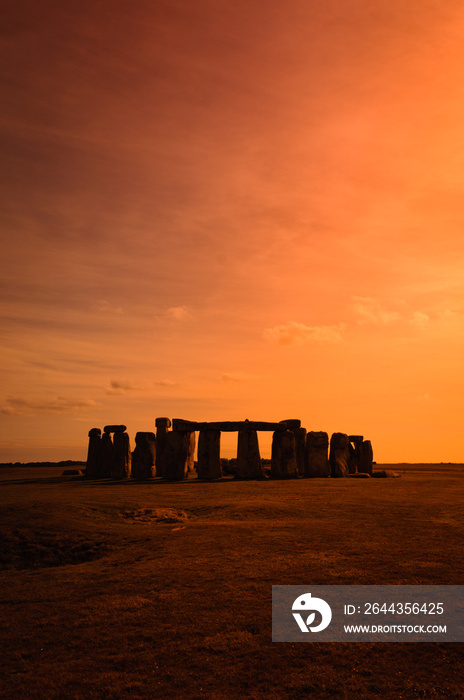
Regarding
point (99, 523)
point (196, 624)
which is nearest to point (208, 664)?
point (196, 624)

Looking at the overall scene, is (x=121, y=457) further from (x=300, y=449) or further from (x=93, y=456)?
(x=300, y=449)

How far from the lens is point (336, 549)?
11273 millimetres

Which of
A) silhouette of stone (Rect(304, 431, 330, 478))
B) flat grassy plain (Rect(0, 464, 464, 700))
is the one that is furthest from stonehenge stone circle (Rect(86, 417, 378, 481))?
flat grassy plain (Rect(0, 464, 464, 700))

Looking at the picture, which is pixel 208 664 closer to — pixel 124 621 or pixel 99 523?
pixel 124 621

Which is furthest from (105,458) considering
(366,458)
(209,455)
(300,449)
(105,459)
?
(366,458)

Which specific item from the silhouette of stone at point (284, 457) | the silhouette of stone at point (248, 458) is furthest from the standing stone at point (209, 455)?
the silhouette of stone at point (284, 457)

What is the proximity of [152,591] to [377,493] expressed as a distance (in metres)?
13.6

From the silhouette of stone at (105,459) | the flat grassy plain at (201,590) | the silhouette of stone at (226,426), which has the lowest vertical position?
the flat grassy plain at (201,590)

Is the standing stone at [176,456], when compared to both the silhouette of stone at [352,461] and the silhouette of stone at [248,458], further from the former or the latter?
the silhouette of stone at [352,461]

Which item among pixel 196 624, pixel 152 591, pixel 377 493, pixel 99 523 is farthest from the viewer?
pixel 377 493

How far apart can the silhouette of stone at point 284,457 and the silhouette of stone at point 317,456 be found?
40.3 inches

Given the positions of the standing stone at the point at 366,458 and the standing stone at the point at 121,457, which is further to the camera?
the standing stone at the point at 366,458

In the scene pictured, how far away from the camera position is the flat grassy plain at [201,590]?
6.41 m

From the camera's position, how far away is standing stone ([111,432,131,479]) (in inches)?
1310
